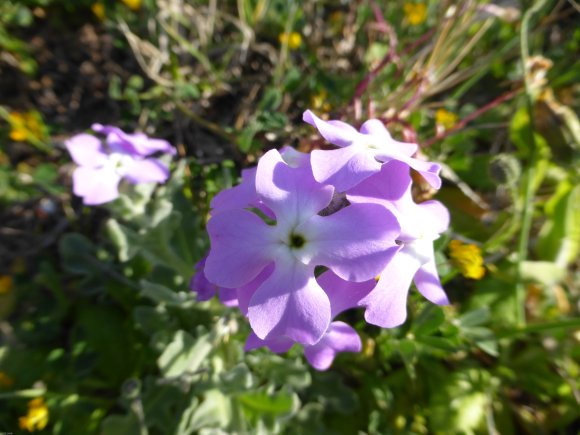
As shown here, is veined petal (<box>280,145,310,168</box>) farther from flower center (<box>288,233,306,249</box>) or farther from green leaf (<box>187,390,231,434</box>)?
green leaf (<box>187,390,231,434</box>)

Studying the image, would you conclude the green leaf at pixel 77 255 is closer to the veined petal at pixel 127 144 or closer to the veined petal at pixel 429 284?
the veined petal at pixel 127 144

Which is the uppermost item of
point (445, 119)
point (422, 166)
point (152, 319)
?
point (422, 166)

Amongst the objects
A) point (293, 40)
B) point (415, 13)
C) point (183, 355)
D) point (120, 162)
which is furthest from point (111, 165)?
point (415, 13)

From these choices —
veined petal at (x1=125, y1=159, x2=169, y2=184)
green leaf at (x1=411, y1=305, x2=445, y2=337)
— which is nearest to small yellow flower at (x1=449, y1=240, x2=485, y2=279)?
green leaf at (x1=411, y1=305, x2=445, y2=337)

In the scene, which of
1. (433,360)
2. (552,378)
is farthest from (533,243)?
(433,360)

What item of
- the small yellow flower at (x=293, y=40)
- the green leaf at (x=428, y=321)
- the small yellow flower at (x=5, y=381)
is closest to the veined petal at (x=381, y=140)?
the green leaf at (x=428, y=321)

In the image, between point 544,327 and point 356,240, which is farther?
point 544,327

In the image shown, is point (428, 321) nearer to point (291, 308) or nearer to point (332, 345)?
point (332, 345)
